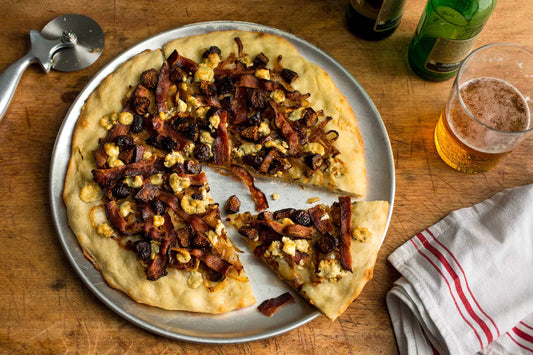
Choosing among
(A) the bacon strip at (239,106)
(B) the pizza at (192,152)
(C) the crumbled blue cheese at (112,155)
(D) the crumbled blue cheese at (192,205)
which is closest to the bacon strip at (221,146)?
(B) the pizza at (192,152)

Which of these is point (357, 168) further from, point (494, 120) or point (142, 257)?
point (142, 257)

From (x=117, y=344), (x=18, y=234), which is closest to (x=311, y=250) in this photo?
(x=117, y=344)

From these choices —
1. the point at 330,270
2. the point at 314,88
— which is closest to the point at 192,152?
the point at 314,88

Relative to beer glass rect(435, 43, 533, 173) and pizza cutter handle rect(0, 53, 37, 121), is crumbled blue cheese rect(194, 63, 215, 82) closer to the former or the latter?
pizza cutter handle rect(0, 53, 37, 121)

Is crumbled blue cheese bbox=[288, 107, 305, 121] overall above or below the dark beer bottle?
below

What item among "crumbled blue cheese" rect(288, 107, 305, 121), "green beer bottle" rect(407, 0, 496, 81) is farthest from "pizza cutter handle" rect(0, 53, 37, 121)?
"green beer bottle" rect(407, 0, 496, 81)
